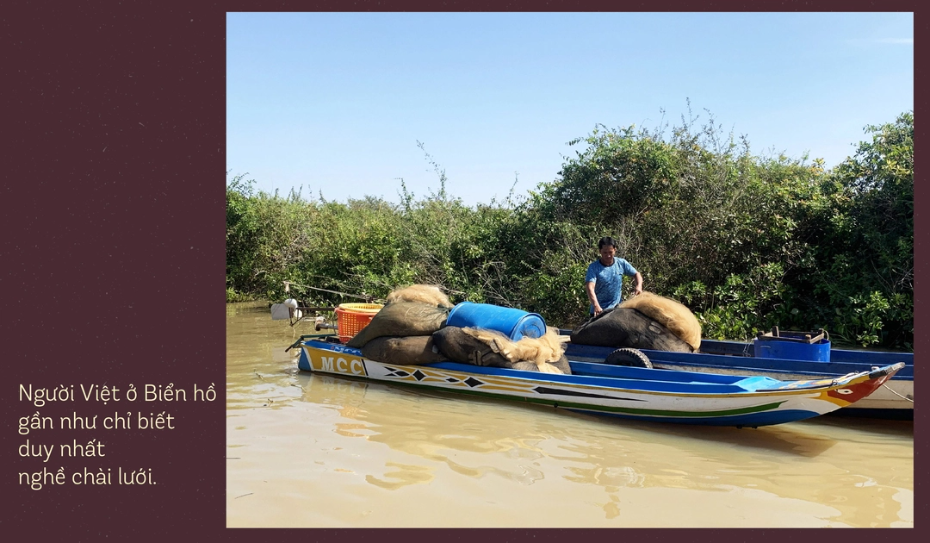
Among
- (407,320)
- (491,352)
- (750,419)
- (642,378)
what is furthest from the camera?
(407,320)

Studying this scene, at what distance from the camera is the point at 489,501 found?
449 centimetres

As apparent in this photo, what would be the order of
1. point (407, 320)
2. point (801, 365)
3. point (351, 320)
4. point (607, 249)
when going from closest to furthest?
1. point (801, 365)
2. point (407, 320)
3. point (607, 249)
4. point (351, 320)

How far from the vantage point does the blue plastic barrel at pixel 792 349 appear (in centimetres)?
697

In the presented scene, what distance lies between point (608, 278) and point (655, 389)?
8.78ft

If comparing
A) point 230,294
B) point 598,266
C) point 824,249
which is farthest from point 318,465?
point 230,294

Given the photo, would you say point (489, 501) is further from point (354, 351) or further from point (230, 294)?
point (230, 294)

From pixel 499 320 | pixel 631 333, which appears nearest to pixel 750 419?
pixel 631 333

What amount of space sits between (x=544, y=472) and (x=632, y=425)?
165 cm

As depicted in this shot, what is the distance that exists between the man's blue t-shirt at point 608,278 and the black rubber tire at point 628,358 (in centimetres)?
133

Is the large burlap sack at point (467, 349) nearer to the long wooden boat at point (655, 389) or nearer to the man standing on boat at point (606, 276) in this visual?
the long wooden boat at point (655, 389)

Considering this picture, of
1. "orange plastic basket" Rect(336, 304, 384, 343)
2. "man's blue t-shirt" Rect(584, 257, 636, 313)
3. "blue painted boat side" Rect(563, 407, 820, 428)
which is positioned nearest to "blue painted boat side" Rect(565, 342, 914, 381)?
"man's blue t-shirt" Rect(584, 257, 636, 313)

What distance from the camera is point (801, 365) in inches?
265

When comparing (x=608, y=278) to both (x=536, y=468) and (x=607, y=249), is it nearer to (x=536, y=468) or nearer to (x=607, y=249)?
(x=607, y=249)

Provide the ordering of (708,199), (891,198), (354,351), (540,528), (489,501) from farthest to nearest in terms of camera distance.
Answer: (708,199), (891,198), (354,351), (489,501), (540,528)
